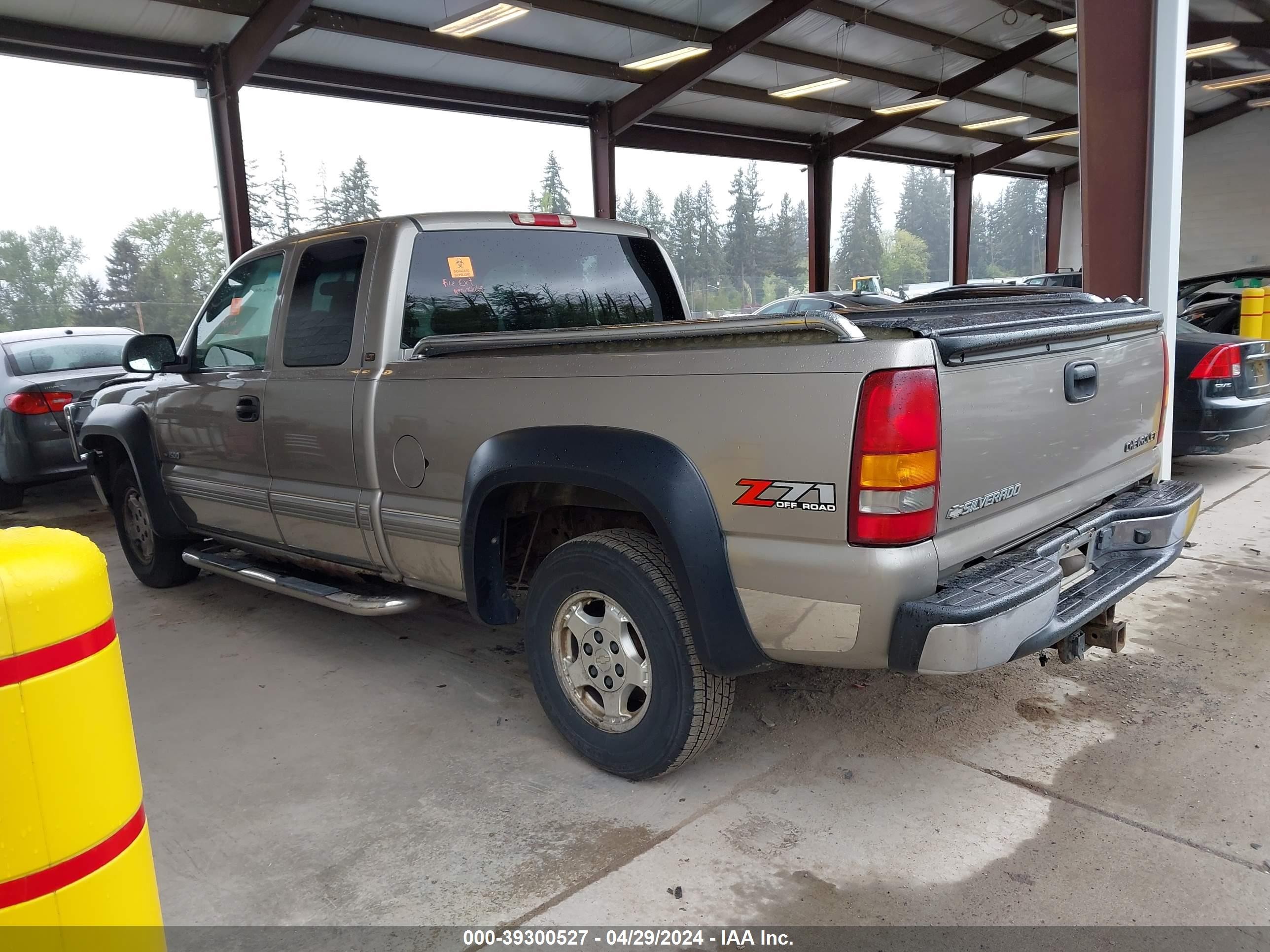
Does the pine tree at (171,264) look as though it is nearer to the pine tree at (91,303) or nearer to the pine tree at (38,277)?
the pine tree at (91,303)

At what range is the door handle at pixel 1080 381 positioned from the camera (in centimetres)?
276

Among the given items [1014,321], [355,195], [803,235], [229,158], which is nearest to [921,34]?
[803,235]

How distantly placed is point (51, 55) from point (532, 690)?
11.2 meters

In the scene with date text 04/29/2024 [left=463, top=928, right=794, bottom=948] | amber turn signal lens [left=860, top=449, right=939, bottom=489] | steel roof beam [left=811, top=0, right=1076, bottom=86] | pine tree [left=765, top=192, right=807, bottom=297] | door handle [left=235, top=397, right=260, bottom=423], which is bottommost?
date text 04/29/2024 [left=463, top=928, right=794, bottom=948]

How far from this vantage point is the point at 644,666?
2834 millimetres

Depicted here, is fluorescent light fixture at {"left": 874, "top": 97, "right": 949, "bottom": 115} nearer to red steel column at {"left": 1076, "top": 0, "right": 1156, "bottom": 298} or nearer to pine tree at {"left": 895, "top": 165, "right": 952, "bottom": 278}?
pine tree at {"left": 895, "top": 165, "right": 952, "bottom": 278}

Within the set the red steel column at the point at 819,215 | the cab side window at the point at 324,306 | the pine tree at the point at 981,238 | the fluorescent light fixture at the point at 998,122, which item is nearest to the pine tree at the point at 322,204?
the cab side window at the point at 324,306

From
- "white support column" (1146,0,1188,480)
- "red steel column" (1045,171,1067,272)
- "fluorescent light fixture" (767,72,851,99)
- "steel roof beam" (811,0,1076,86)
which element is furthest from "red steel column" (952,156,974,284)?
"white support column" (1146,0,1188,480)

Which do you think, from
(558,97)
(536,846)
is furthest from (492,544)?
(558,97)

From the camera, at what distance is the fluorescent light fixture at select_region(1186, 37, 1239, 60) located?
1641cm

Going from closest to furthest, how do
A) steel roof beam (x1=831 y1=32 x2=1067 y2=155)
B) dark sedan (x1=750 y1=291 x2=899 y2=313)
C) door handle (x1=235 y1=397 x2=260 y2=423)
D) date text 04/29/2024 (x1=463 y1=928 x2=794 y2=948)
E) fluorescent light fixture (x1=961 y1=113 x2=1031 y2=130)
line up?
date text 04/29/2024 (x1=463 y1=928 x2=794 y2=948) → door handle (x1=235 y1=397 x2=260 y2=423) → dark sedan (x1=750 y1=291 x2=899 y2=313) → steel roof beam (x1=831 y1=32 x2=1067 y2=155) → fluorescent light fixture (x1=961 y1=113 x2=1031 y2=130)

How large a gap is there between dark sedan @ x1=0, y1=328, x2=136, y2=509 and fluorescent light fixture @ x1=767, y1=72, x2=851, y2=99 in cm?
1338

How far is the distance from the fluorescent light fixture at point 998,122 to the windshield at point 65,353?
20702mm

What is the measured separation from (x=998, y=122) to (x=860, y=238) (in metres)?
4.30
